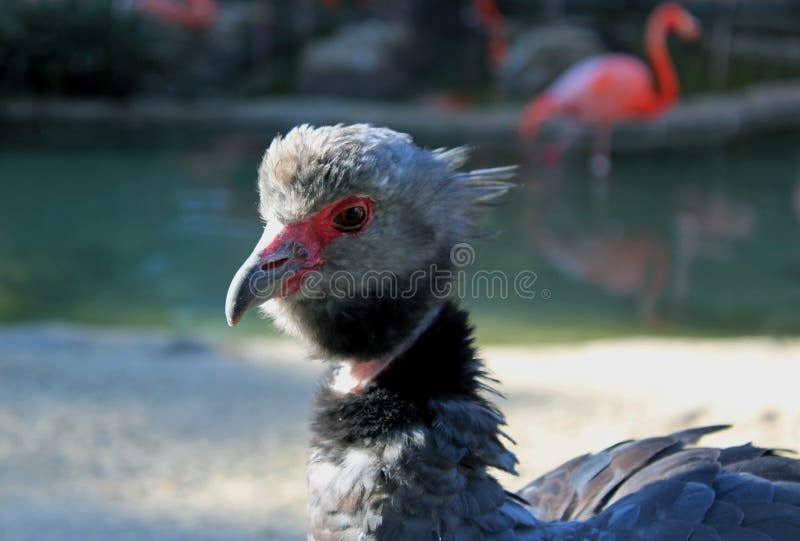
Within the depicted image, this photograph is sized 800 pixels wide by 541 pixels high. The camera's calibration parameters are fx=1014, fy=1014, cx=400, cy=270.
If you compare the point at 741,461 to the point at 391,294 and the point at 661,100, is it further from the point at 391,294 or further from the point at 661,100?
the point at 661,100

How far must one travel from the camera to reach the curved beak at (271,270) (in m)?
1.84

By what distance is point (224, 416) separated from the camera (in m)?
4.51

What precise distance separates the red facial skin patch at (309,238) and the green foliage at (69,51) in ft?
33.2

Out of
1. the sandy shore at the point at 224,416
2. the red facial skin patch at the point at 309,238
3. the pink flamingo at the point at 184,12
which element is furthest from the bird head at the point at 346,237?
the pink flamingo at the point at 184,12

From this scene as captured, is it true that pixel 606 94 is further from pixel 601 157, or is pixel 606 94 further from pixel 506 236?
pixel 506 236

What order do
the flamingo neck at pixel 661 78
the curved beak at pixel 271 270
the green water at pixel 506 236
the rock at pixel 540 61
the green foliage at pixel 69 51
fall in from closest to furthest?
1. the curved beak at pixel 271 270
2. the green water at pixel 506 236
3. the flamingo neck at pixel 661 78
4. the green foliage at pixel 69 51
5. the rock at pixel 540 61

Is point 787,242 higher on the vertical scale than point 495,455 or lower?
lower

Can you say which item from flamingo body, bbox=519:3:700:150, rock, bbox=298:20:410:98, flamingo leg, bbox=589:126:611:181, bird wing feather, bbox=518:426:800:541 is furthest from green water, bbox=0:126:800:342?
bird wing feather, bbox=518:426:800:541

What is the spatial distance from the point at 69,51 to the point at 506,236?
611cm

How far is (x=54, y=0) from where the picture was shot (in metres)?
11.9

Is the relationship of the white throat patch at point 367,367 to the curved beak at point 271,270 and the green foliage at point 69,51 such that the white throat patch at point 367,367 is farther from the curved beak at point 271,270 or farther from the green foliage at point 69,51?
the green foliage at point 69,51

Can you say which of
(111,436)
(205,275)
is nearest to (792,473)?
(111,436)

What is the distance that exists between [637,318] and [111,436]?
12.5 ft

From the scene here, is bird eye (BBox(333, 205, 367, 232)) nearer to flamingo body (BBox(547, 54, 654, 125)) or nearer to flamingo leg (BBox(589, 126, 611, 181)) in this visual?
flamingo body (BBox(547, 54, 654, 125))
